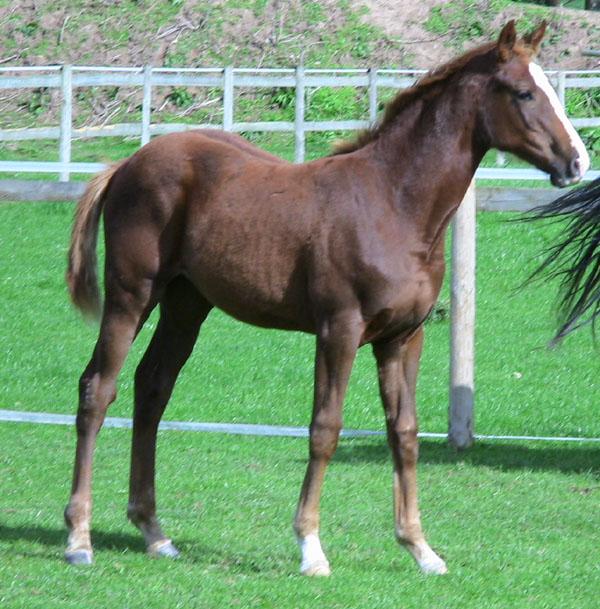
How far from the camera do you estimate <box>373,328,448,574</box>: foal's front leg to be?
464 centimetres

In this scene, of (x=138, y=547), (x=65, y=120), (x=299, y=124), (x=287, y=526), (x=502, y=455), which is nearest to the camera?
(x=138, y=547)

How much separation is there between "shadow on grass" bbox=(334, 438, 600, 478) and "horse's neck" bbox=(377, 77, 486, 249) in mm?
2601

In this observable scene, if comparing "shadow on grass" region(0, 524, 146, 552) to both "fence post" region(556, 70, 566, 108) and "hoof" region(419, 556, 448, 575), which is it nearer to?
"hoof" region(419, 556, 448, 575)

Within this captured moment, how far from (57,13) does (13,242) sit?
12.0 meters

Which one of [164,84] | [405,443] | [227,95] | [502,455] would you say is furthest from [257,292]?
[164,84]

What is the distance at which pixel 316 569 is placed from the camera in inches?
175

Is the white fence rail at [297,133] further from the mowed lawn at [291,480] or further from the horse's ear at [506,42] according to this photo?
the horse's ear at [506,42]

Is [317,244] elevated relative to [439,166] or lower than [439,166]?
lower

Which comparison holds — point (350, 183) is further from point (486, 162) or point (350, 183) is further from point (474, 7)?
point (474, 7)

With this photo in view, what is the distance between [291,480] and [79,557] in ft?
6.17

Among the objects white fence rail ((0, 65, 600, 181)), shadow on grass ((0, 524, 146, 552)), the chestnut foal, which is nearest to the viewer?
the chestnut foal

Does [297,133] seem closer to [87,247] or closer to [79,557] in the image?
[87,247]

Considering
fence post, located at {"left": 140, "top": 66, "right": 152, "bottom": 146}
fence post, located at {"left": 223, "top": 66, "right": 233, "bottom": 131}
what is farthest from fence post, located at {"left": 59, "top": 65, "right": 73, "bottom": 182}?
fence post, located at {"left": 223, "top": 66, "right": 233, "bottom": 131}

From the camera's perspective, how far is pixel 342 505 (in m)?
5.75
